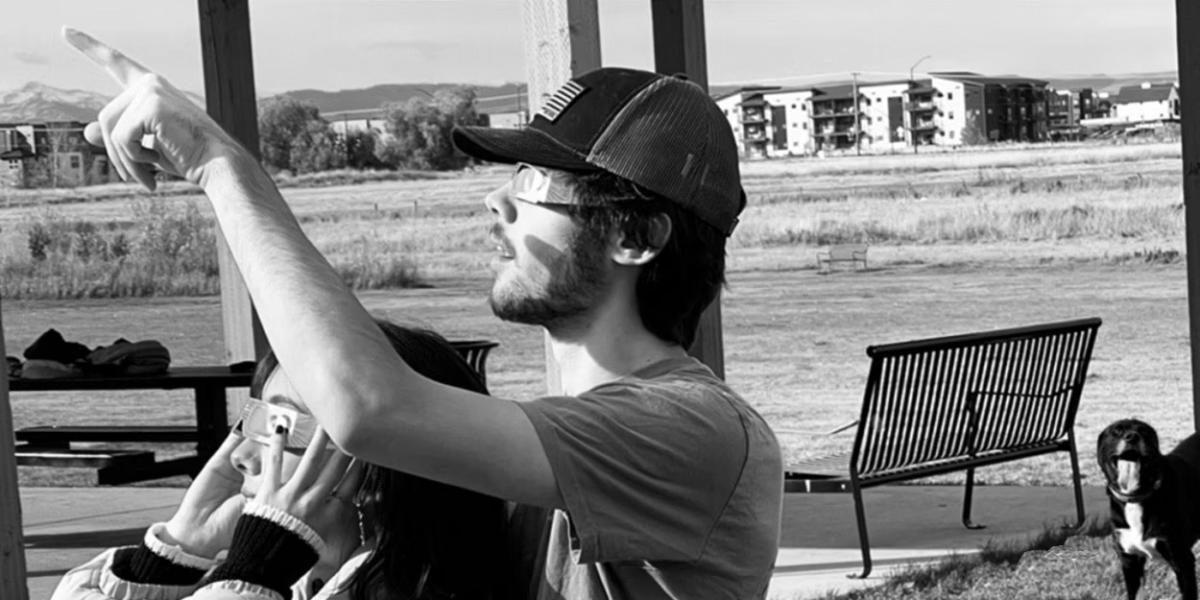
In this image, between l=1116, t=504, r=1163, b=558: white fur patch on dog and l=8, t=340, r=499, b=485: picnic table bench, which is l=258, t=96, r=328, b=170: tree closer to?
l=8, t=340, r=499, b=485: picnic table bench

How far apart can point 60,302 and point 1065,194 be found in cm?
1256

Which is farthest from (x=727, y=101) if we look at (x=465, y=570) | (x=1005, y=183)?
(x=465, y=570)

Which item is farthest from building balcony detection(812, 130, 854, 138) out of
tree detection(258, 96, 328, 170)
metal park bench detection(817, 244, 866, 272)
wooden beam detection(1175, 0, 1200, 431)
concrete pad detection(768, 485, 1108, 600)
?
wooden beam detection(1175, 0, 1200, 431)

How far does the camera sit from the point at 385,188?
80.1 ft

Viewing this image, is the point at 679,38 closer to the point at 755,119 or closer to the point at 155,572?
the point at 155,572

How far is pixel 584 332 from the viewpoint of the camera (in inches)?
62.0

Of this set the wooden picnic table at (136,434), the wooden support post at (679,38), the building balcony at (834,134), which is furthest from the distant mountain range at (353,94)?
the wooden support post at (679,38)

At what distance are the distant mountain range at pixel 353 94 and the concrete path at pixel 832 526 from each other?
14.2m

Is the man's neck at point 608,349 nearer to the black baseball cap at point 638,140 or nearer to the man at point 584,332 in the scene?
the man at point 584,332

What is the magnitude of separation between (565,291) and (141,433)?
5765mm

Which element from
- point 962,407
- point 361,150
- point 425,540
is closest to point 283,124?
point 361,150

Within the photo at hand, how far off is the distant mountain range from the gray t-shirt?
20.0 metres

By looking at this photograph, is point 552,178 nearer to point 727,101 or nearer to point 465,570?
point 465,570

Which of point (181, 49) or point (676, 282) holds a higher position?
point (181, 49)
